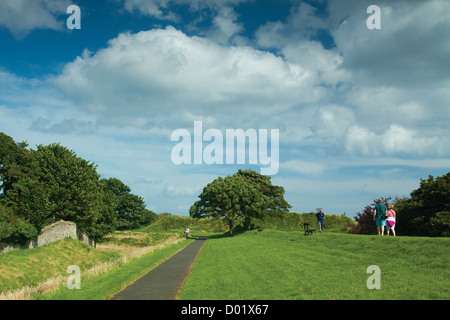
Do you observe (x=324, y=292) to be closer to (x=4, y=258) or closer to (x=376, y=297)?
(x=376, y=297)

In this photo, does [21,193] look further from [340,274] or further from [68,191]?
[340,274]

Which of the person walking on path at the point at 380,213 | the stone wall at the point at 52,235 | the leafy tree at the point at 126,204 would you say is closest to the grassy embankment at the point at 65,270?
the stone wall at the point at 52,235

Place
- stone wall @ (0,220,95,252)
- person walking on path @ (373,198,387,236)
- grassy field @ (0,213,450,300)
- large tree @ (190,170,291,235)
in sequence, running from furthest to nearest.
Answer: large tree @ (190,170,291,235), stone wall @ (0,220,95,252), person walking on path @ (373,198,387,236), grassy field @ (0,213,450,300)

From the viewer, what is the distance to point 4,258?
2827 cm

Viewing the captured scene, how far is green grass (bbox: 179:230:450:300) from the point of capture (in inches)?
459

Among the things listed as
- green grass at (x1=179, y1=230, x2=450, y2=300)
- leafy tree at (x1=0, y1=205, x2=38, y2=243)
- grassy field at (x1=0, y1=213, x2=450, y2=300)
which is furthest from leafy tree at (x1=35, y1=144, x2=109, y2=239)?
green grass at (x1=179, y1=230, x2=450, y2=300)

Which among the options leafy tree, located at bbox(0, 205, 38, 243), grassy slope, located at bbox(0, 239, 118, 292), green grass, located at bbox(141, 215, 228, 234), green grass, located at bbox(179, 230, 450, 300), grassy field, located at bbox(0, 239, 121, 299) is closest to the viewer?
green grass, located at bbox(179, 230, 450, 300)

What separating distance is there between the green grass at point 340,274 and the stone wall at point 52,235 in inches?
943

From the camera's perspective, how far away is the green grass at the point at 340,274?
11.6 metres

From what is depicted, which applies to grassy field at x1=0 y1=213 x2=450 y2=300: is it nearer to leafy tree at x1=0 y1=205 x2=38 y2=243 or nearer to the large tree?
leafy tree at x1=0 y1=205 x2=38 y2=243

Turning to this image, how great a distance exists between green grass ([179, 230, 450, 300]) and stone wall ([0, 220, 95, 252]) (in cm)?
2395

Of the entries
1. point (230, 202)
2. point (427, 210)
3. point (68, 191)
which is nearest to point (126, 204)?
point (230, 202)

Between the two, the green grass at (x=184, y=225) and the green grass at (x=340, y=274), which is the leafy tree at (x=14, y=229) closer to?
the green grass at (x=340, y=274)
